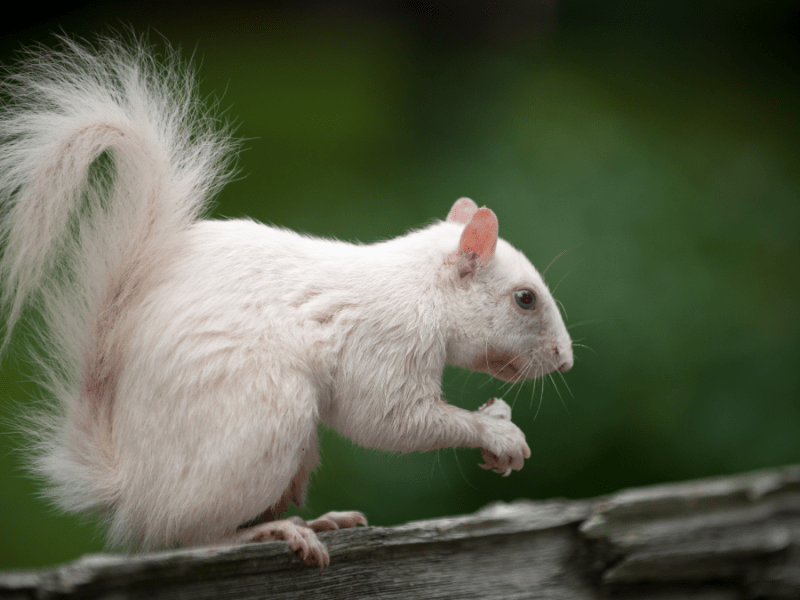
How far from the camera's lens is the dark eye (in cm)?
99

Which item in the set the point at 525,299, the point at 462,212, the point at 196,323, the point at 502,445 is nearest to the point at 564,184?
the point at 462,212

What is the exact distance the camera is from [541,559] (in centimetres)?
100

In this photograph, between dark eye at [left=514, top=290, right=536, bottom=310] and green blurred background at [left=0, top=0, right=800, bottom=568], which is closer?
dark eye at [left=514, top=290, right=536, bottom=310]

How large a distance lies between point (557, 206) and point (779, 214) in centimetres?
77

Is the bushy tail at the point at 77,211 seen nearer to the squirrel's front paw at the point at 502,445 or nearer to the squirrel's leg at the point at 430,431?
the squirrel's leg at the point at 430,431

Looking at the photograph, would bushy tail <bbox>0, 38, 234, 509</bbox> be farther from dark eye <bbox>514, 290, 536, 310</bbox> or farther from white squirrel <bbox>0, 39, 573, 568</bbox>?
dark eye <bbox>514, 290, 536, 310</bbox>

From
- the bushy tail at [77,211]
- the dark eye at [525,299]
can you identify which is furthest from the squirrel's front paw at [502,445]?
the bushy tail at [77,211]

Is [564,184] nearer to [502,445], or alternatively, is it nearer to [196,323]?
[502,445]

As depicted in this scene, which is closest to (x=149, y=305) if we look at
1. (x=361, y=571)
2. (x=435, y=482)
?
(x=361, y=571)

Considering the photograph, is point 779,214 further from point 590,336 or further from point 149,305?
point 149,305

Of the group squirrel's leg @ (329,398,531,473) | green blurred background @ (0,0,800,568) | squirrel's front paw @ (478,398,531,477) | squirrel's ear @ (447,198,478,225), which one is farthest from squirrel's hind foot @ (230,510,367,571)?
green blurred background @ (0,0,800,568)

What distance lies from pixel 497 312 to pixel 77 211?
2.00 ft

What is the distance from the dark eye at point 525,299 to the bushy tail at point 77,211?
49cm

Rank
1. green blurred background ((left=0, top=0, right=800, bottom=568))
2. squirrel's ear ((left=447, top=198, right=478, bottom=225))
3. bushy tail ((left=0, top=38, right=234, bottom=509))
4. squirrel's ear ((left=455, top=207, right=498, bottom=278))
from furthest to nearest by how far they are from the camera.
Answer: green blurred background ((left=0, top=0, right=800, bottom=568))
squirrel's ear ((left=447, top=198, right=478, bottom=225))
squirrel's ear ((left=455, top=207, right=498, bottom=278))
bushy tail ((left=0, top=38, right=234, bottom=509))
